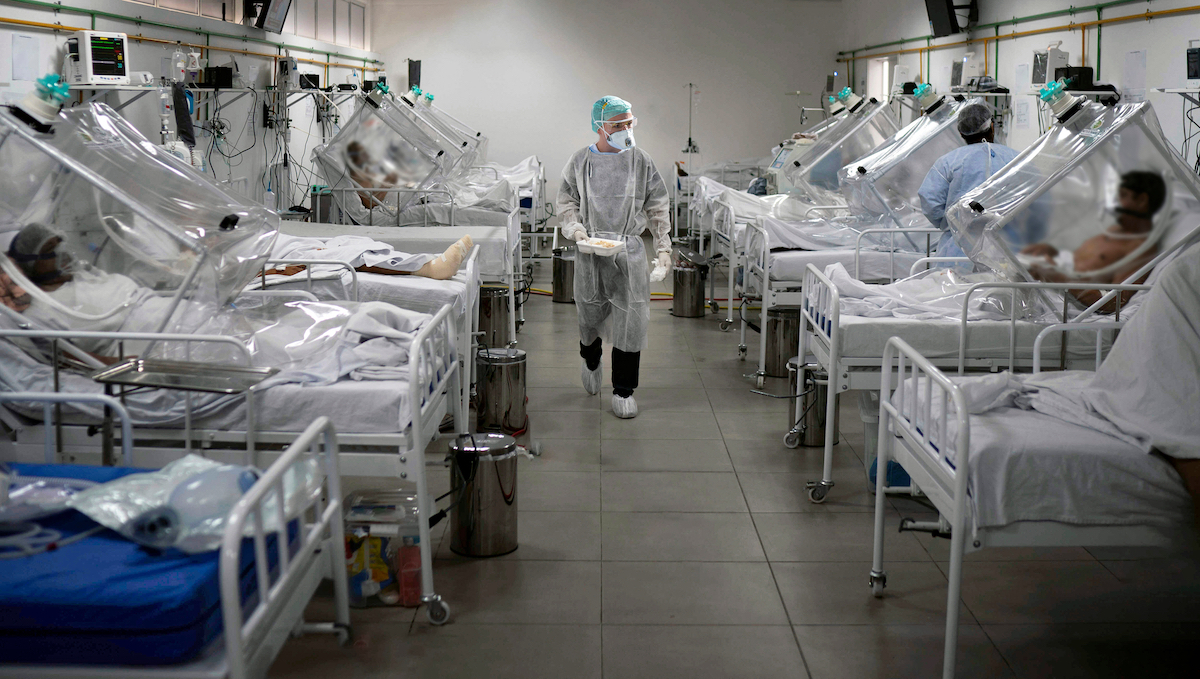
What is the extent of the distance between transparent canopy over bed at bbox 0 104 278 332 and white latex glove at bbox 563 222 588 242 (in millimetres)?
2259

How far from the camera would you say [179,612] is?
1.98 meters

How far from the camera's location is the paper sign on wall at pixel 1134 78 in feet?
21.2

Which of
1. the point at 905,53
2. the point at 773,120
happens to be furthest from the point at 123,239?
the point at 773,120

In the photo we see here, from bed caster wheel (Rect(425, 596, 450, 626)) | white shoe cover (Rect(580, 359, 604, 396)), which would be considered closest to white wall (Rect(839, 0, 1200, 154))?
white shoe cover (Rect(580, 359, 604, 396))

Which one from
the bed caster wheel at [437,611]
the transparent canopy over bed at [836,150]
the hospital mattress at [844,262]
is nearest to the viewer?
the bed caster wheel at [437,611]

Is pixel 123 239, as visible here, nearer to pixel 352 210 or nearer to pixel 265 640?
pixel 265 640

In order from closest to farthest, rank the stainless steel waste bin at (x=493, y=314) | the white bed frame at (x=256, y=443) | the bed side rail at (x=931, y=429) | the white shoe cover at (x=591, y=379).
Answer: the bed side rail at (x=931, y=429)
the white bed frame at (x=256, y=443)
the white shoe cover at (x=591, y=379)
the stainless steel waste bin at (x=493, y=314)

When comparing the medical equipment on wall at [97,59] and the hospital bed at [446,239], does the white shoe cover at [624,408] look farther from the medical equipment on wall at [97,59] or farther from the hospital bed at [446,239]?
the medical equipment on wall at [97,59]

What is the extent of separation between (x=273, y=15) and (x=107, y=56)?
12.1ft

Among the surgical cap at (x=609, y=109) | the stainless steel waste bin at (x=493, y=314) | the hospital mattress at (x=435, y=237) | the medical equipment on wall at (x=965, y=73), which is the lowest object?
the stainless steel waste bin at (x=493, y=314)

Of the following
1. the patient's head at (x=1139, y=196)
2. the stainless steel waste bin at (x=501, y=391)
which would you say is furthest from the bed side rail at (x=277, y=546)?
the patient's head at (x=1139, y=196)

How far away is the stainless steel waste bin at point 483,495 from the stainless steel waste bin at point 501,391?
4.62 ft

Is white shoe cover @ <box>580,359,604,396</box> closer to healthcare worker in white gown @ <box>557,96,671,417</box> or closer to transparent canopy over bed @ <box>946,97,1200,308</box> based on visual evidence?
healthcare worker in white gown @ <box>557,96,671,417</box>

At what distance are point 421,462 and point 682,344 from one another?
475 centimetres
